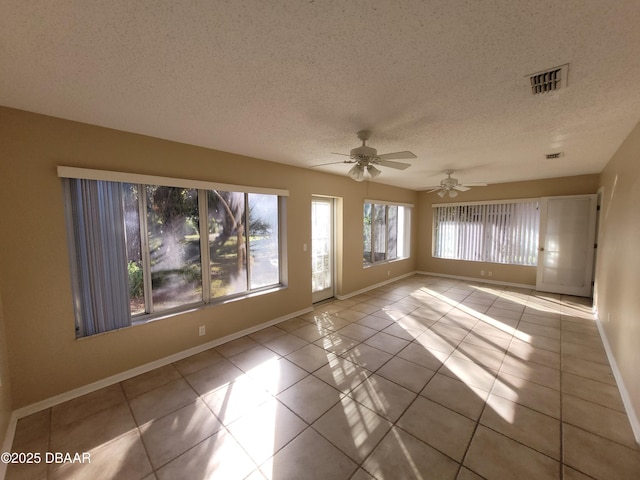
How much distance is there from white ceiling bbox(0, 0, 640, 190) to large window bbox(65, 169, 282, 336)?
74 centimetres

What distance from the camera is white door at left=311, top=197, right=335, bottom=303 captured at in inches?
190

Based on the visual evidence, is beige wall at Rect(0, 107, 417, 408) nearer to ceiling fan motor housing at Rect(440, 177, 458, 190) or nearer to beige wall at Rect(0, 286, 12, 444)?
beige wall at Rect(0, 286, 12, 444)

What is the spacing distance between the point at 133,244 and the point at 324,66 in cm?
255

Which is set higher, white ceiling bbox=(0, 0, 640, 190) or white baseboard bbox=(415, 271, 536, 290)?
white ceiling bbox=(0, 0, 640, 190)

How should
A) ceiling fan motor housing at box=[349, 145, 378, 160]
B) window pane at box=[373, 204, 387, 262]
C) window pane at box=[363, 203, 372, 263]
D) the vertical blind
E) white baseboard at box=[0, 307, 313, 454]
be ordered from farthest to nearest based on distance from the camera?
1. window pane at box=[373, 204, 387, 262]
2. window pane at box=[363, 203, 372, 263]
3. ceiling fan motor housing at box=[349, 145, 378, 160]
4. the vertical blind
5. white baseboard at box=[0, 307, 313, 454]

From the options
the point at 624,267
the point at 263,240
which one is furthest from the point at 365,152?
the point at 624,267

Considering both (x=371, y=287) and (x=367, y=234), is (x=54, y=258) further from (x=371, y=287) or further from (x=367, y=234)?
(x=371, y=287)

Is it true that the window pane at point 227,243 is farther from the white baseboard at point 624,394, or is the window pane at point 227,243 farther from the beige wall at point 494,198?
the beige wall at point 494,198

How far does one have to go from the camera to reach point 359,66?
4.92 feet

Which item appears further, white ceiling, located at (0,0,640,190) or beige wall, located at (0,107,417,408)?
beige wall, located at (0,107,417,408)

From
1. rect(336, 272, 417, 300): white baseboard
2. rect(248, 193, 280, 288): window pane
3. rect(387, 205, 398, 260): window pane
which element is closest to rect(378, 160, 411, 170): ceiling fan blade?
rect(248, 193, 280, 288): window pane

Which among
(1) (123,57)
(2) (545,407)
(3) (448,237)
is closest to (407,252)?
(3) (448,237)

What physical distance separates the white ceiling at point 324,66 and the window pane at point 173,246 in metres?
0.70

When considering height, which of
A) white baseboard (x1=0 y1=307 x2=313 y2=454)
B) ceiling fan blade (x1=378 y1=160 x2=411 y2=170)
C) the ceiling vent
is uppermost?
the ceiling vent
